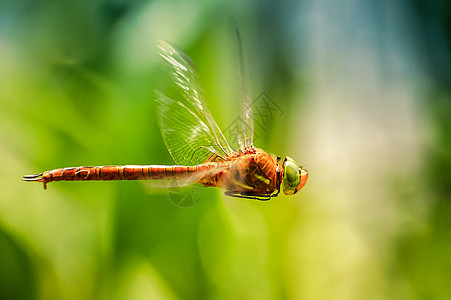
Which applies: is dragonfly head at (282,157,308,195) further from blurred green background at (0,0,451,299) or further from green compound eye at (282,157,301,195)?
blurred green background at (0,0,451,299)

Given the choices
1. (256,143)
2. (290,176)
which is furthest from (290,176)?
(256,143)

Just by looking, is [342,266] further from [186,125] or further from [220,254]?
[186,125]

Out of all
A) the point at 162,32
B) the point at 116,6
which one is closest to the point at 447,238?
the point at 162,32

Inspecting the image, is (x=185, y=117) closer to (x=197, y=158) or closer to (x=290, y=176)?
(x=197, y=158)

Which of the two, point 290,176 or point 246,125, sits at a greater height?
point 246,125

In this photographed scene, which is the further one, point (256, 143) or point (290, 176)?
point (256, 143)

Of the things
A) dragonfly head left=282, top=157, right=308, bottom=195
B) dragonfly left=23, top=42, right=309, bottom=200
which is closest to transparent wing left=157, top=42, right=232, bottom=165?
dragonfly left=23, top=42, right=309, bottom=200

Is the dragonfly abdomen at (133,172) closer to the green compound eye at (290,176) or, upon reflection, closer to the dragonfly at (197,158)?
the dragonfly at (197,158)
